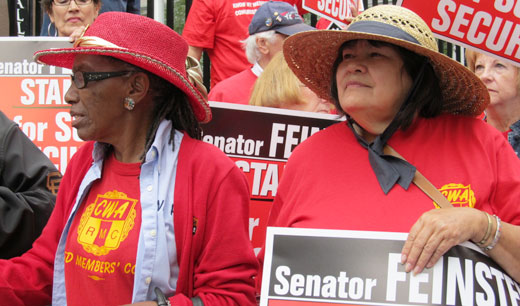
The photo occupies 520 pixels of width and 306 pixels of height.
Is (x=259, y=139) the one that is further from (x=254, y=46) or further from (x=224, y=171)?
(x=254, y=46)

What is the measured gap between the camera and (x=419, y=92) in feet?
8.38

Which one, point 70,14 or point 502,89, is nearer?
point 502,89

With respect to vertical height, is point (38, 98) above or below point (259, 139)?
below

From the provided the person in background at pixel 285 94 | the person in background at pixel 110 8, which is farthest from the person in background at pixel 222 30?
the person in background at pixel 285 94

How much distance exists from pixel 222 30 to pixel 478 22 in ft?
10.5

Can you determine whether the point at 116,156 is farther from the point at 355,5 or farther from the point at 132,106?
the point at 355,5

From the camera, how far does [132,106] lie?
2.73 meters

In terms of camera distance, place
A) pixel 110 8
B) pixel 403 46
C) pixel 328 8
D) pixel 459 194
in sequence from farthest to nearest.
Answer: pixel 110 8
pixel 328 8
pixel 403 46
pixel 459 194

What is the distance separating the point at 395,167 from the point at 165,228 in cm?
85

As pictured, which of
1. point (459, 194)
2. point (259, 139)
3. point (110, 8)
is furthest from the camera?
point (110, 8)

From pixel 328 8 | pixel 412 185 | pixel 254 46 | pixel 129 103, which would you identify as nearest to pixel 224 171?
pixel 129 103

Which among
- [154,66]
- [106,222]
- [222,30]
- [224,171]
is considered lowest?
[106,222]

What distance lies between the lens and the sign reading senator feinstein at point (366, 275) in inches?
83.7

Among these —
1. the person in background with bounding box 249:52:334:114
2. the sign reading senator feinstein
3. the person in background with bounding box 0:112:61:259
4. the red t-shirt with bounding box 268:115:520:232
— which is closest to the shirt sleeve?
the red t-shirt with bounding box 268:115:520:232
